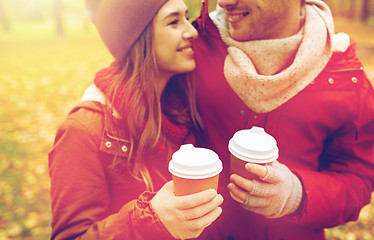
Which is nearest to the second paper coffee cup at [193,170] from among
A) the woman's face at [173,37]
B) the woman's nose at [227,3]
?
the woman's face at [173,37]

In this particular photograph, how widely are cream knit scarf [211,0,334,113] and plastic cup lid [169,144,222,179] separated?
0.67m

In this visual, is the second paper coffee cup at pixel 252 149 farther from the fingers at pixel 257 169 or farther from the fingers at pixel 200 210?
the fingers at pixel 200 210

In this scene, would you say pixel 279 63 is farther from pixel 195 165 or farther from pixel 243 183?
pixel 195 165

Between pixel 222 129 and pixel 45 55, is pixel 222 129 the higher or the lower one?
the higher one

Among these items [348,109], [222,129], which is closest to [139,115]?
[222,129]

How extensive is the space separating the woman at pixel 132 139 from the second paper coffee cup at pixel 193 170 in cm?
5

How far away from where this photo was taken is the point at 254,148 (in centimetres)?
147

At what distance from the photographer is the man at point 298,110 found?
184cm

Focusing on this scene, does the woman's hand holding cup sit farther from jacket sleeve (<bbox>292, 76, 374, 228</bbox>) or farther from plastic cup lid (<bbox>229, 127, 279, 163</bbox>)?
jacket sleeve (<bbox>292, 76, 374, 228</bbox>)

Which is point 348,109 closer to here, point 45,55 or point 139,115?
point 139,115

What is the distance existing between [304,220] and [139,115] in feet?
4.26

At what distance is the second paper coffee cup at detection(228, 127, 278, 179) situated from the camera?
1460 mm

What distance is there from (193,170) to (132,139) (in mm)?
702

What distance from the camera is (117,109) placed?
1972mm
